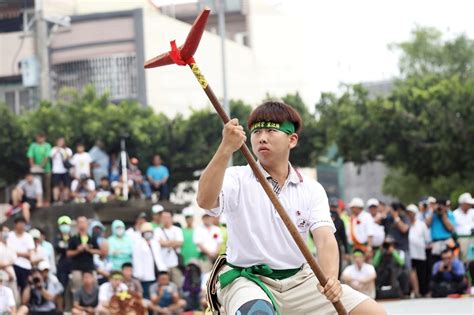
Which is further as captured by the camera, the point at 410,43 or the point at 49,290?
the point at 410,43

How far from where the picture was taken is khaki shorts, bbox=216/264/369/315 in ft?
25.4

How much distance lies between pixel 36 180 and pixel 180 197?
21.1 m

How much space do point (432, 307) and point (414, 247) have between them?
251 centimetres

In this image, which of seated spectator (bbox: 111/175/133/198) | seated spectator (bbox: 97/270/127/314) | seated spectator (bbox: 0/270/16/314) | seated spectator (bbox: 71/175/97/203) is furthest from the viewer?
seated spectator (bbox: 111/175/133/198)

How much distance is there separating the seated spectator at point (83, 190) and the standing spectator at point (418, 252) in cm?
658

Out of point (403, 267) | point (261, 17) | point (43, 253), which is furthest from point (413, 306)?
point (261, 17)

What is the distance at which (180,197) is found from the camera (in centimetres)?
4512

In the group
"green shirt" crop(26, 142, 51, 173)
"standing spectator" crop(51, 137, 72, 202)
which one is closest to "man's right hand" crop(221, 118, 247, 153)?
"standing spectator" crop(51, 137, 72, 202)

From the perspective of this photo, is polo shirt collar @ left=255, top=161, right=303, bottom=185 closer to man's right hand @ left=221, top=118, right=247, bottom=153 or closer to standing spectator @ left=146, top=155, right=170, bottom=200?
man's right hand @ left=221, top=118, right=247, bottom=153

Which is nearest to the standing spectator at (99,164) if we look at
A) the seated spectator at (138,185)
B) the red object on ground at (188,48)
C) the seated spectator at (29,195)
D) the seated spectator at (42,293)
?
the seated spectator at (138,185)

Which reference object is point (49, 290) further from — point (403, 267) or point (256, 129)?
point (256, 129)

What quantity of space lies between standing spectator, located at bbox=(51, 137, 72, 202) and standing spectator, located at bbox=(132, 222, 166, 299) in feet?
16.6

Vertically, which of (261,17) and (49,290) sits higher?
(261,17)

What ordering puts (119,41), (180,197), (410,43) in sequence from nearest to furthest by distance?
(180,197) → (119,41) → (410,43)
